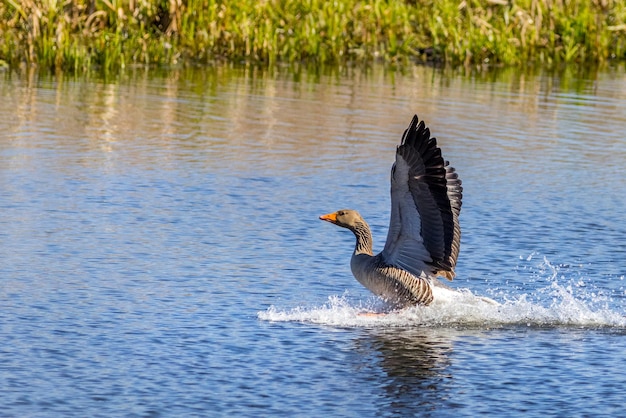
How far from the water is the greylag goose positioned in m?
0.23

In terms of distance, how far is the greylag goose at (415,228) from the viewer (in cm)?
820

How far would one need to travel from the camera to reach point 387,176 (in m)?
14.5

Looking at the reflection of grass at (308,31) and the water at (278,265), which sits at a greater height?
the reflection of grass at (308,31)

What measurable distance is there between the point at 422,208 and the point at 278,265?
2.18 meters

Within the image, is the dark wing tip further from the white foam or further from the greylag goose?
the white foam

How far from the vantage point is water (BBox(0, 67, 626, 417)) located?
7277 millimetres

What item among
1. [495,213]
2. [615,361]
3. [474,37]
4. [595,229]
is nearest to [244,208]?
[495,213]

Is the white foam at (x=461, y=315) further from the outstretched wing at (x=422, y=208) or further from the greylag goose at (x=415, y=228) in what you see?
the outstretched wing at (x=422, y=208)

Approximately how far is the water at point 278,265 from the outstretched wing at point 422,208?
1.29ft

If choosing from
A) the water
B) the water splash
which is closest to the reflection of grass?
the water

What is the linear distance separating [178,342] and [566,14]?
71.3ft

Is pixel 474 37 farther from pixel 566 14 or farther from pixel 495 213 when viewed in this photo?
pixel 495 213

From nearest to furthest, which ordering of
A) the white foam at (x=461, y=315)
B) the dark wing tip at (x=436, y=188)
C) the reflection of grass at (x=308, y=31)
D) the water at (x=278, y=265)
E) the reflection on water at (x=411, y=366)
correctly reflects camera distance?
the reflection on water at (x=411, y=366) < the water at (x=278, y=265) < the dark wing tip at (x=436, y=188) < the white foam at (x=461, y=315) < the reflection of grass at (x=308, y=31)

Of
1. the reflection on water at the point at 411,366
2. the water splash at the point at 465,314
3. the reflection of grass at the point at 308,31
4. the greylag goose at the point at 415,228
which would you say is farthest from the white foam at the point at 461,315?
the reflection of grass at the point at 308,31
